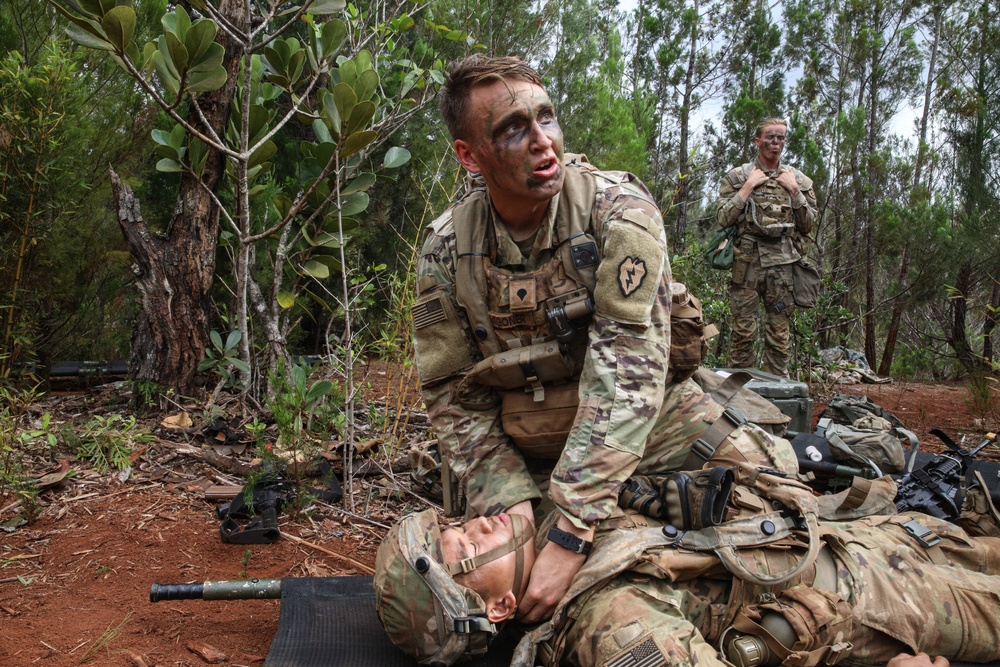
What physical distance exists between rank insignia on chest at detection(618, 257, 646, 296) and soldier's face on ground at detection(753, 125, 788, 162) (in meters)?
5.13

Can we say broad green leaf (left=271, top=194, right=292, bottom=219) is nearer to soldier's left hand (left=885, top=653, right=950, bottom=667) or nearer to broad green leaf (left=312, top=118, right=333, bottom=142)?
broad green leaf (left=312, top=118, right=333, bottom=142)

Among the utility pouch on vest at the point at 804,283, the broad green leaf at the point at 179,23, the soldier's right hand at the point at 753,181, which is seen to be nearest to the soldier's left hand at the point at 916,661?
the broad green leaf at the point at 179,23

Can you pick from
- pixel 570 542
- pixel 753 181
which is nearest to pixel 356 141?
pixel 570 542

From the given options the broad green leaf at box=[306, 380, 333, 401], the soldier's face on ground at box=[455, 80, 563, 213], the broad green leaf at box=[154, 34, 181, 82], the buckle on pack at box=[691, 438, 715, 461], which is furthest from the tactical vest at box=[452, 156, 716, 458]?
the broad green leaf at box=[154, 34, 181, 82]

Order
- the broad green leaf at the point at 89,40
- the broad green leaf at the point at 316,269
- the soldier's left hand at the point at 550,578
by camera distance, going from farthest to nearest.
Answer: the broad green leaf at the point at 316,269, the broad green leaf at the point at 89,40, the soldier's left hand at the point at 550,578

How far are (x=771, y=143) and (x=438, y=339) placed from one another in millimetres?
5231

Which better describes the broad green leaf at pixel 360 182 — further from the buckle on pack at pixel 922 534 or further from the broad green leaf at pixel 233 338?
the buckle on pack at pixel 922 534

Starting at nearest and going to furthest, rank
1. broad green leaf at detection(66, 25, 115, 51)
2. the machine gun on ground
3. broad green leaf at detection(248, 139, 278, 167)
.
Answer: the machine gun on ground → broad green leaf at detection(66, 25, 115, 51) → broad green leaf at detection(248, 139, 278, 167)

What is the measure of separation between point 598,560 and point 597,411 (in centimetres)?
43

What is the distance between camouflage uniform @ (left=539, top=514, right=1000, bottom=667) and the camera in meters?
2.09

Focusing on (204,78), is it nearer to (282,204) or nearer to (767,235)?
(282,204)

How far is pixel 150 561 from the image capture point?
3.01 metres

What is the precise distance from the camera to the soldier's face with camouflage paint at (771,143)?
273 inches

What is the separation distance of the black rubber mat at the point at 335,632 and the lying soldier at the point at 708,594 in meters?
0.15
